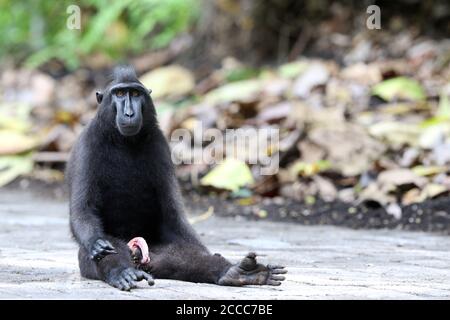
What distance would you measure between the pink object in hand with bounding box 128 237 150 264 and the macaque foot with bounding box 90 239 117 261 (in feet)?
0.88

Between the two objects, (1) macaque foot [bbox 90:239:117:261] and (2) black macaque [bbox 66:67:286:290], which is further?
(2) black macaque [bbox 66:67:286:290]

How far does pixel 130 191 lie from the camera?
5090 millimetres

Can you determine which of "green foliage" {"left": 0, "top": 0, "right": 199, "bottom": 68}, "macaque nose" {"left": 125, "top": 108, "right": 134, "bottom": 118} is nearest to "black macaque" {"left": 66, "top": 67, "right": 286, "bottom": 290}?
"macaque nose" {"left": 125, "top": 108, "right": 134, "bottom": 118}

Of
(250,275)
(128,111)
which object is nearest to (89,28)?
(128,111)

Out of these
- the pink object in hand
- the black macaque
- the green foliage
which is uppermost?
the green foliage

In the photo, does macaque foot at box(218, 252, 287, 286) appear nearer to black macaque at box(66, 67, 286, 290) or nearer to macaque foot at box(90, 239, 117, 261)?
black macaque at box(66, 67, 286, 290)

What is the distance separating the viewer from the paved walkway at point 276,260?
13.4 ft

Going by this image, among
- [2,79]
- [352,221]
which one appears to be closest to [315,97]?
[352,221]

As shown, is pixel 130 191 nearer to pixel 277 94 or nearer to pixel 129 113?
pixel 129 113

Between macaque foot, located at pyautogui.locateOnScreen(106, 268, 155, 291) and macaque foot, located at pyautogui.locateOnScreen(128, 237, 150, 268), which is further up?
macaque foot, located at pyautogui.locateOnScreen(128, 237, 150, 268)

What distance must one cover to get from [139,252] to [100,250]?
359mm

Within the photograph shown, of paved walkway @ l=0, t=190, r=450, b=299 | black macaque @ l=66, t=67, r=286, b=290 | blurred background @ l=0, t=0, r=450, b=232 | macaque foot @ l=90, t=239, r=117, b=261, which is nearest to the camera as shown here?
paved walkway @ l=0, t=190, r=450, b=299

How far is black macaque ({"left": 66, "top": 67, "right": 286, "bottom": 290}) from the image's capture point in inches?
186
